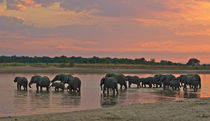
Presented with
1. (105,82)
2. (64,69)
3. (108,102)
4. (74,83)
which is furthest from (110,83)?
(64,69)

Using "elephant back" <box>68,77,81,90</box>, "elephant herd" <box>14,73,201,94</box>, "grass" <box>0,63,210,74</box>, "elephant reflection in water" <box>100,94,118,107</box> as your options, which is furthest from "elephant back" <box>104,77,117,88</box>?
"grass" <box>0,63,210,74</box>

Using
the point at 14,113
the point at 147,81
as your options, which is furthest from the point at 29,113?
the point at 147,81

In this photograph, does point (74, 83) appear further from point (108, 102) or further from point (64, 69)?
point (64, 69)

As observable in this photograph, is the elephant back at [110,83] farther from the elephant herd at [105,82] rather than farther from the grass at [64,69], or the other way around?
the grass at [64,69]

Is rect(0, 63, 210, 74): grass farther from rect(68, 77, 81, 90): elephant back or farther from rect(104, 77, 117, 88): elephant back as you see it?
rect(104, 77, 117, 88): elephant back

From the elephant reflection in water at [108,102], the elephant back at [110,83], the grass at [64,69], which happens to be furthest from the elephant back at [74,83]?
the grass at [64,69]

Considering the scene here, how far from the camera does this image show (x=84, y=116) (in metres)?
13.4

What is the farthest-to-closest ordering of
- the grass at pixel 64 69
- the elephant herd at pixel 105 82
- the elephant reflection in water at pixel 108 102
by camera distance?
the grass at pixel 64 69
the elephant herd at pixel 105 82
the elephant reflection in water at pixel 108 102

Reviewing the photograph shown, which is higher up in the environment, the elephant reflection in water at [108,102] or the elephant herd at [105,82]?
the elephant herd at [105,82]

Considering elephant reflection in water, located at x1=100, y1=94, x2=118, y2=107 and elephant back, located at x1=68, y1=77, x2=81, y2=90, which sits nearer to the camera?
elephant reflection in water, located at x1=100, y1=94, x2=118, y2=107

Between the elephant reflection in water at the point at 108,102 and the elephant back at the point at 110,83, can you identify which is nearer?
the elephant reflection in water at the point at 108,102

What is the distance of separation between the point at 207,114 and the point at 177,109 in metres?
1.85

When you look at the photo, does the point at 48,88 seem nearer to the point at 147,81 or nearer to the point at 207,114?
the point at 147,81

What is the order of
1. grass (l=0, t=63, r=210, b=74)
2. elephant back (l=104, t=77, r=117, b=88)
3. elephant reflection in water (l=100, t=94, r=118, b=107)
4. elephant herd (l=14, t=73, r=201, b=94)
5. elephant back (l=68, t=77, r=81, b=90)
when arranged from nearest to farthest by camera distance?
elephant reflection in water (l=100, t=94, r=118, b=107) → elephant back (l=104, t=77, r=117, b=88) → elephant herd (l=14, t=73, r=201, b=94) → elephant back (l=68, t=77, r=81, b=90) → grass (l=0, t=63, r=210, b=74)
